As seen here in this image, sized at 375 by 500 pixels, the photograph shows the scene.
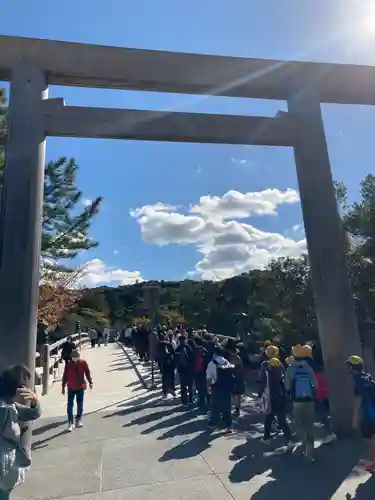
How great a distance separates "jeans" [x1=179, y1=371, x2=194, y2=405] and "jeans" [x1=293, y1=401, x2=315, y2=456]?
145 inches

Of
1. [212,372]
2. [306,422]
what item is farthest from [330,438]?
[212,372]

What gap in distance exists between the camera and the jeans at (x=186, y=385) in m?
8.52

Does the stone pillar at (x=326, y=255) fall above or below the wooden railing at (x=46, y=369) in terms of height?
above

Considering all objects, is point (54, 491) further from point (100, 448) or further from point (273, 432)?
point (273, 432)

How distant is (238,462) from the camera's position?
514cm

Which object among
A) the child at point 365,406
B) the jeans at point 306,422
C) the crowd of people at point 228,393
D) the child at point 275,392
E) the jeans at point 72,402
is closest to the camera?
the crowd of people at point 228,393

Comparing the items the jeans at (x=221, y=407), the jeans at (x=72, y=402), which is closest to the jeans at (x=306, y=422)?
the jeans at (x=221, y=407)

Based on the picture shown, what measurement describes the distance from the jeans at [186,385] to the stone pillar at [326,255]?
321 cm

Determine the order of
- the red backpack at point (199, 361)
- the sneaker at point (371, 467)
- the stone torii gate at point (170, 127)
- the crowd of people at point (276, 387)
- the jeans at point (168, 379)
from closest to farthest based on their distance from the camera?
the sneaker at point (371, 467), the crowd of people at point (276, 387), the stone torii gate at point (170, 127), the red backpack at point (199, 361), the jeans at point (168, 379)

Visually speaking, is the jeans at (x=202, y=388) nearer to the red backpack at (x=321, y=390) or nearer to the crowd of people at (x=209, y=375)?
the crowd of people at (x=209, y=375)

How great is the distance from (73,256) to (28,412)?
1240cm

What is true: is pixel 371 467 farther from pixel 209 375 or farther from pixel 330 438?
pixel 209 375

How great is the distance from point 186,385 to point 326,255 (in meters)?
4.25

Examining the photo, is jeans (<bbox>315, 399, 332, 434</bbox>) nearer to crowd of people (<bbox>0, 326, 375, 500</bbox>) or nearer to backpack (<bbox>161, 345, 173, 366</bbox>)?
crowd of people (<bbox>0, 326, 375, 500</bbox>)
